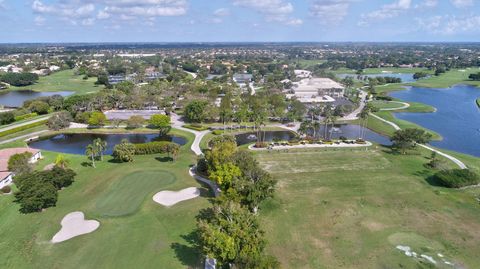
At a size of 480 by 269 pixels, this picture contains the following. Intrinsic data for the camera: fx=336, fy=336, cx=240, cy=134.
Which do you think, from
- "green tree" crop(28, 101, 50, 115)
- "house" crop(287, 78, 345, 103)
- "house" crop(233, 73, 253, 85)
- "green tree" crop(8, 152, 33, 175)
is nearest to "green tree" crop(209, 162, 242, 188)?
"green tree" crop(8, 152, 33, 175)

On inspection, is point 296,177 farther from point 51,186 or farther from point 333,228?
point 51,186

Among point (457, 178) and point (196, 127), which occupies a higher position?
point (457, 178)

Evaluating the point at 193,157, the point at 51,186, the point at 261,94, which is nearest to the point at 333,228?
the point at 193,157

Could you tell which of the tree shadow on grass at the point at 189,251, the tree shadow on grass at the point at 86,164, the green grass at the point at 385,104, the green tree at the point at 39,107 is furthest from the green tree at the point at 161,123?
the green grass at the point at 385,104

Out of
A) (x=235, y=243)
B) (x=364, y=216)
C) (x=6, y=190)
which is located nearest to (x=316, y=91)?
(x=364, y=216)

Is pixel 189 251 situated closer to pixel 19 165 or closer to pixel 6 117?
pixel 19 165
